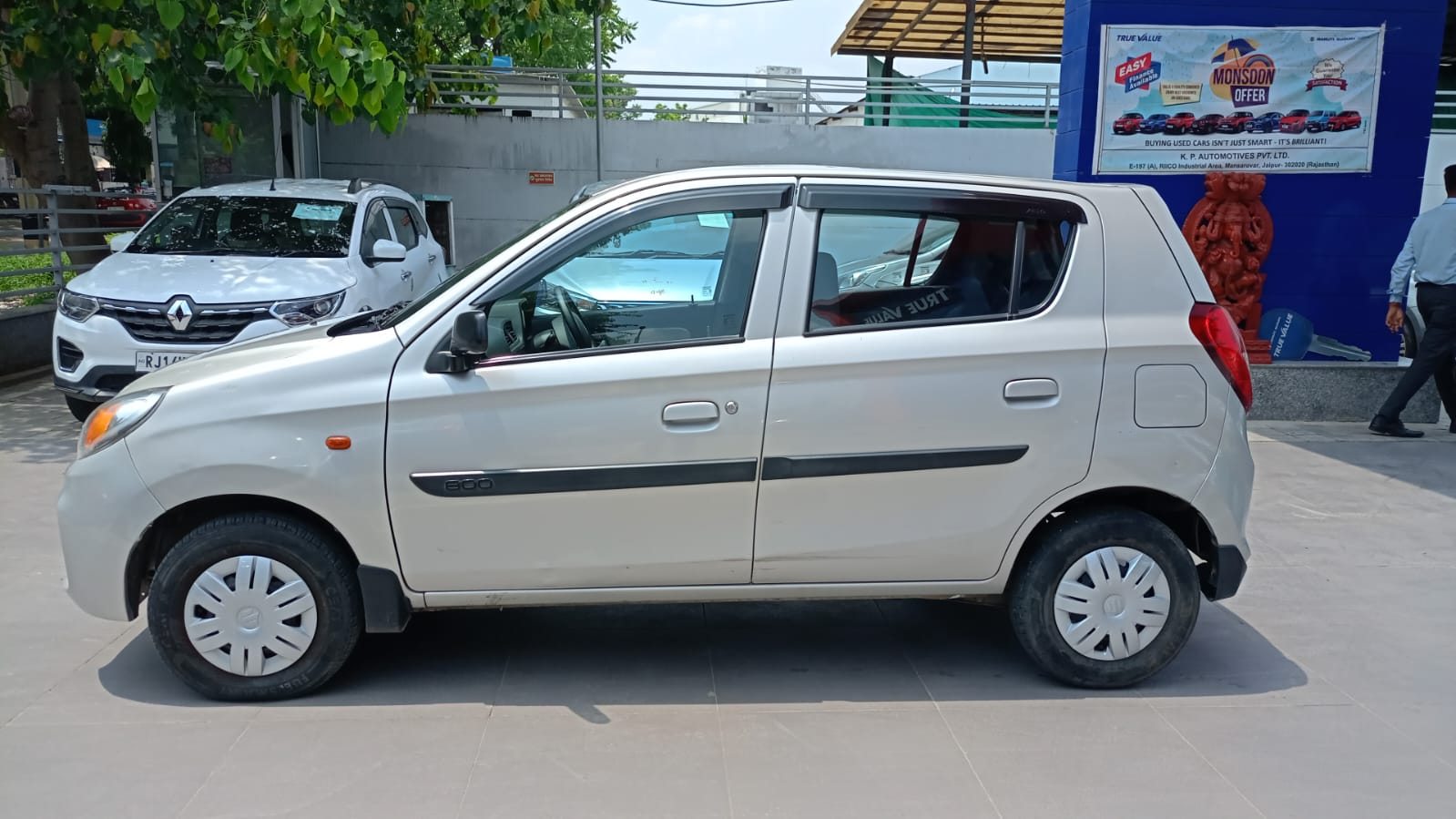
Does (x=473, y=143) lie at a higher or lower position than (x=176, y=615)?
higher

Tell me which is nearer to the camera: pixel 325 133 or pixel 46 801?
pixel 46 801

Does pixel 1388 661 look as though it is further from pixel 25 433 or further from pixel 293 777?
→ pixel 25 433

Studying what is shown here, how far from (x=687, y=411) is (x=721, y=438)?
15 centimetres

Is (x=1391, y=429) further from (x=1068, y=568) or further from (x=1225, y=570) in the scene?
(x=1068, y=568)

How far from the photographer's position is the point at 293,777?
3461 millimetres

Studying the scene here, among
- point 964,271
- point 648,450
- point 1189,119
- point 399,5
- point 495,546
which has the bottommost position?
point 495,546

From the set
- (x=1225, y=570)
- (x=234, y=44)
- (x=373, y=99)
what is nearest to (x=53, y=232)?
(x=234, y=44)

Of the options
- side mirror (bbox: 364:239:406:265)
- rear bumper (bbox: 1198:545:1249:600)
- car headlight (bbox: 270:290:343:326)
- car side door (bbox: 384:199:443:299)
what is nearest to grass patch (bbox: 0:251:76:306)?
car side door (bbox: 384:199:443:299)

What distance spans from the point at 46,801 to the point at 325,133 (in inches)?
630

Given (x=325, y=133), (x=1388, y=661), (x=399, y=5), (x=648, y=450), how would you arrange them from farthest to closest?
(x=325, y=133)
(x=399, y=5)
(x=1388, y=661)
(x=648, y=450)

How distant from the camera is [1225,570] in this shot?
4133mm

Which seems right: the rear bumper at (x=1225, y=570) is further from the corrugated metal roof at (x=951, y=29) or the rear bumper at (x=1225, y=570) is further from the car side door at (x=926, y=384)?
the corrugated metal roof at (x=951, y=29)

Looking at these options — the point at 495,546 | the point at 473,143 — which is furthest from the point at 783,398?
the point at 473,143

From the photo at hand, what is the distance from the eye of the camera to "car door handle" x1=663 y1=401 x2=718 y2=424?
378 cm
